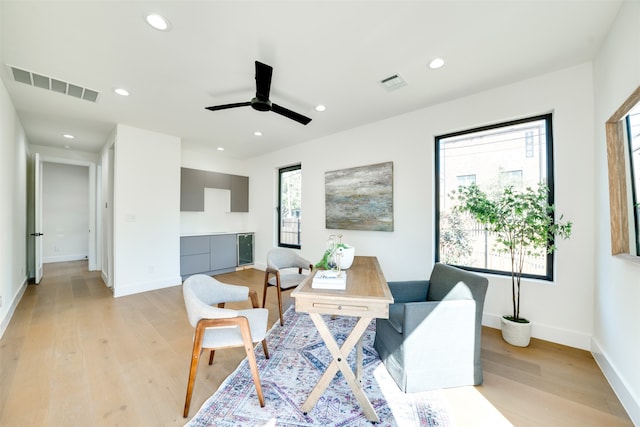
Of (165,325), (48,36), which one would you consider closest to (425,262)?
(165,325)

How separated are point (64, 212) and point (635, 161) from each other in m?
9.87

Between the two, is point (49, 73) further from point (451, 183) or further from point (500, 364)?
point (500, 364)

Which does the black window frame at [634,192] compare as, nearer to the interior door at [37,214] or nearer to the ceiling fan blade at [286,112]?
the ceiling fan blade at [286,112]

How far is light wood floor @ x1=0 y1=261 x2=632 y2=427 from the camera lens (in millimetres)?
1490

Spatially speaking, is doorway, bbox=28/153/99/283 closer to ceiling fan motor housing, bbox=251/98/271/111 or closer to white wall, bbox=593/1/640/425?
ceiling fan motor housing, bbox=251/98/271/111

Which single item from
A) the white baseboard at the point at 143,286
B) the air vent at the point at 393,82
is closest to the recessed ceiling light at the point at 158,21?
the air vent at the point at 393,82

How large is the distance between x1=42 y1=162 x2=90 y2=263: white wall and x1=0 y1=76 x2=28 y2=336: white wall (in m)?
3.00

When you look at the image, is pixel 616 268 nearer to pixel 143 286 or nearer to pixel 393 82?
pixel 393 82

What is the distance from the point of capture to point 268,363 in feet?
6.55

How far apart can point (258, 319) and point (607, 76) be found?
3.27 metres

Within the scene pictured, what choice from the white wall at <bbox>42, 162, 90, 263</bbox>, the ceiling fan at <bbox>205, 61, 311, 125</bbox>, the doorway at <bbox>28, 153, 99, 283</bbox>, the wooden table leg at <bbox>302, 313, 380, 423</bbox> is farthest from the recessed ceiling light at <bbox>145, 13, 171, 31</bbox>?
the white wall at <bbox>42, 162, 90, 263</bbox>

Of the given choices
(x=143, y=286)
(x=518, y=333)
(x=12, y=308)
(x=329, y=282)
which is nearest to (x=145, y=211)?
(x=143, y=286)

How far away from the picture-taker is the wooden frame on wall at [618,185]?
168 centimetres

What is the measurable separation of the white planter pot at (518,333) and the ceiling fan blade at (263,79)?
10.5 ft
